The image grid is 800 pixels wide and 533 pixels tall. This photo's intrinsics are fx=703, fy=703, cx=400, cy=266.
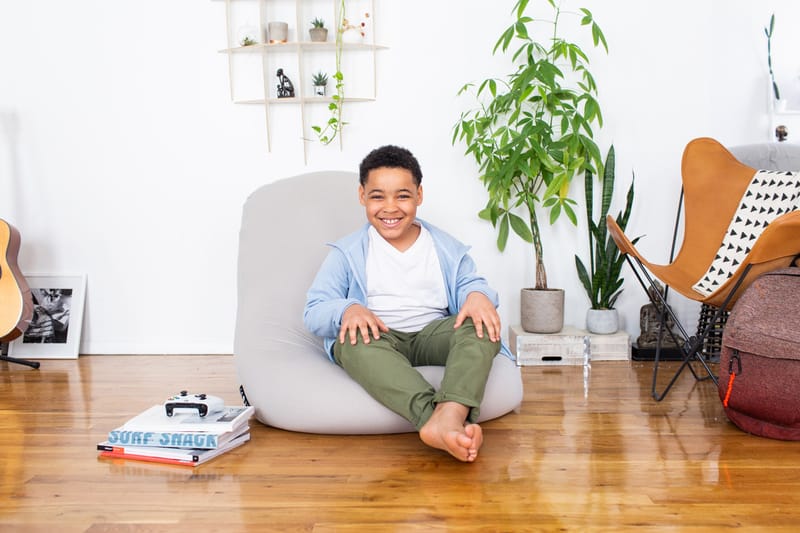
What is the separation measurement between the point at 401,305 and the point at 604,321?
1276 millimetres

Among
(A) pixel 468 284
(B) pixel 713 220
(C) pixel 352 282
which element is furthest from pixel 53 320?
(B) pixel 713 220

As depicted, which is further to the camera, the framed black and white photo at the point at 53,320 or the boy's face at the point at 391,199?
the framed black and white photo at the point at 53,320

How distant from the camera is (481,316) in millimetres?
1955

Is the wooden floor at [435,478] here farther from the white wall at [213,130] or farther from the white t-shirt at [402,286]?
the white wall at [213,130]

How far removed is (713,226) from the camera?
269cm

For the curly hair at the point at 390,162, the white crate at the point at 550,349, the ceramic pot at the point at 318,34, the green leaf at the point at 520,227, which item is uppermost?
the ceramic pot at the point at 318,34

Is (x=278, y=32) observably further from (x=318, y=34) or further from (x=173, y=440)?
(x=173, y=440)

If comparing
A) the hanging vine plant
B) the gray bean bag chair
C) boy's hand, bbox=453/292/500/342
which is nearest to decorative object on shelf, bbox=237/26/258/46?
the hanging vine plant

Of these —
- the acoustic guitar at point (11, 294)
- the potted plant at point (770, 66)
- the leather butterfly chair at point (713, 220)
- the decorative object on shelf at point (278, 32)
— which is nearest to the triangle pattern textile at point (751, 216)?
the leather butterfly chair at point (713, 220)

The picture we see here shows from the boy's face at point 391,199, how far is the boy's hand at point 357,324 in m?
0.29

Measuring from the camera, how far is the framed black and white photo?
3.27m

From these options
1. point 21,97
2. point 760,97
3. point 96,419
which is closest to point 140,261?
point 21,97

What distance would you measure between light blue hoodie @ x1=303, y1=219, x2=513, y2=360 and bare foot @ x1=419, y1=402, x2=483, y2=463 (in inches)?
17.6

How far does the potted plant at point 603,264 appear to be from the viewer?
119 inches
